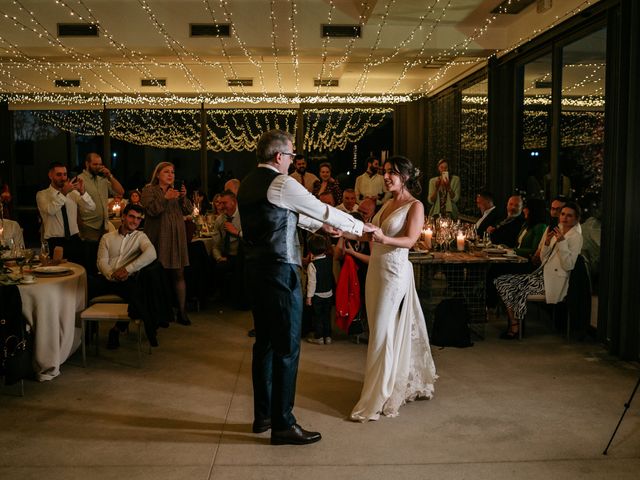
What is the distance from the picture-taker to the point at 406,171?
4.55 m

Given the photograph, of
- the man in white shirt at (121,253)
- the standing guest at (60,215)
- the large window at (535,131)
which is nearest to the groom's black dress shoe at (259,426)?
the man in white shirt at (121,253)

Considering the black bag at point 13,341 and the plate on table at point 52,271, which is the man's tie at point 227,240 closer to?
the plate on table at point 52,271

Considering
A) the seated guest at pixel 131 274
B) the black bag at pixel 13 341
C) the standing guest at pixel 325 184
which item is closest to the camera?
the black bag at pixel 13 341

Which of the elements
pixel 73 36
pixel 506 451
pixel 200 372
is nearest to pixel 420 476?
pixel 506 451

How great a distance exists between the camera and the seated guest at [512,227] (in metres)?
8.00

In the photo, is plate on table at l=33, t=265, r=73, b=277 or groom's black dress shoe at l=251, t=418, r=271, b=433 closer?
groom's black dress shoe at l=251, t=418, r=271, b=433

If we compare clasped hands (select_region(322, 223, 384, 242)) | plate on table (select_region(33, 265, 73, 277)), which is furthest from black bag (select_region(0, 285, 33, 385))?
clasped hands (select_region(322, 223, 384, 242))

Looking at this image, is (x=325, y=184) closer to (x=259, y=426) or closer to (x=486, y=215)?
(x=486, y=215)

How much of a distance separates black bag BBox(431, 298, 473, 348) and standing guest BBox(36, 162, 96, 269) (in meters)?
3.42

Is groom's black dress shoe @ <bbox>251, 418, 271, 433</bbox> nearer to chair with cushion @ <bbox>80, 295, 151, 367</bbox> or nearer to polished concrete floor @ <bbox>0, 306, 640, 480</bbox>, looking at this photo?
polished concrete floor @ <bbox>0, 306, 640, 480</bbox>

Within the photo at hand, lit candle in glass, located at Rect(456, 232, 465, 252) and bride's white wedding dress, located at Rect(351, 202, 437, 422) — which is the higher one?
lit candle in glass, located at Rect(456, 232, 465, 252)

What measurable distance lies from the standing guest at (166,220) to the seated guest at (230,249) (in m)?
0.89

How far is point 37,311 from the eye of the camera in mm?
5070

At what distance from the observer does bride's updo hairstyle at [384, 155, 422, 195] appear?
179 inches
